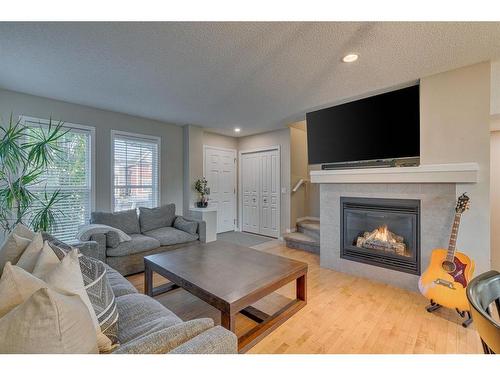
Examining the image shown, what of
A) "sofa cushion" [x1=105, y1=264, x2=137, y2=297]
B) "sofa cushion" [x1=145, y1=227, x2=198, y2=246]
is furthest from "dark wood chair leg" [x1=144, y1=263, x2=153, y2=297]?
"sofa cushion" [x1=145, y1=227, x2=198, y2=246]

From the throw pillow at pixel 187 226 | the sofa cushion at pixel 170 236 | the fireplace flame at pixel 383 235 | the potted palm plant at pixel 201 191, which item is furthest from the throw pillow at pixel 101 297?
the potted palm plant at pixel 201 191

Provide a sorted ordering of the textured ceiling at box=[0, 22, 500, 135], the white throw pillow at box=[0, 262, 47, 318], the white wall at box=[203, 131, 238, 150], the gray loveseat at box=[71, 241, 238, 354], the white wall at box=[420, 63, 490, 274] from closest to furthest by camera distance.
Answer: the white throw pillow at box=[0, 262, 47, 318]
the gray loveseat at box=[71, 241, 238, 354]
the textured ceiling at box=[0, 22, 500, 135]
the white wall at box=[420, 63, 490, 274]
the white wall at box=[203, 131, 238, 150]

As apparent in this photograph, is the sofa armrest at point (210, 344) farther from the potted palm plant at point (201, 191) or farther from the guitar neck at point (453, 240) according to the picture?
the potted palm plant at point (201, 191)

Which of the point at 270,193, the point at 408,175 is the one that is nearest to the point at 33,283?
the point at 408,175

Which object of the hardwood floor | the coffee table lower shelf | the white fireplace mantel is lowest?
the hardwood floor

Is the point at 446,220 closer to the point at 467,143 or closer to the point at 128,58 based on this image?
the point at 467,143

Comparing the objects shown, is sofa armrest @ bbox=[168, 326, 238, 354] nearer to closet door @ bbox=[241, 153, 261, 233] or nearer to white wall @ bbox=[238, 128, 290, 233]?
white wall @ bbox=[238, 128, 290, 233]

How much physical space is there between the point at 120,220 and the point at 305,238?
3.10 m

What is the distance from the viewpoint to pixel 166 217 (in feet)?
12.7

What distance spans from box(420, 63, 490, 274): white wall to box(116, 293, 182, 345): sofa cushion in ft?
9.19

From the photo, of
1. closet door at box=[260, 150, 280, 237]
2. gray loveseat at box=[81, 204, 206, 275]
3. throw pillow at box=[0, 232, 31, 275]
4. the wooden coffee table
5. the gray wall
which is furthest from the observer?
closet door at box=[260, 150, 280, 237]

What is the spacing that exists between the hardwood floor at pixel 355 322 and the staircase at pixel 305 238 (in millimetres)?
1199

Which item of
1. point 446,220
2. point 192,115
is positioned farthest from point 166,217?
point 446,220

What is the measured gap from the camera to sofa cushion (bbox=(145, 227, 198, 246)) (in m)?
3.26
